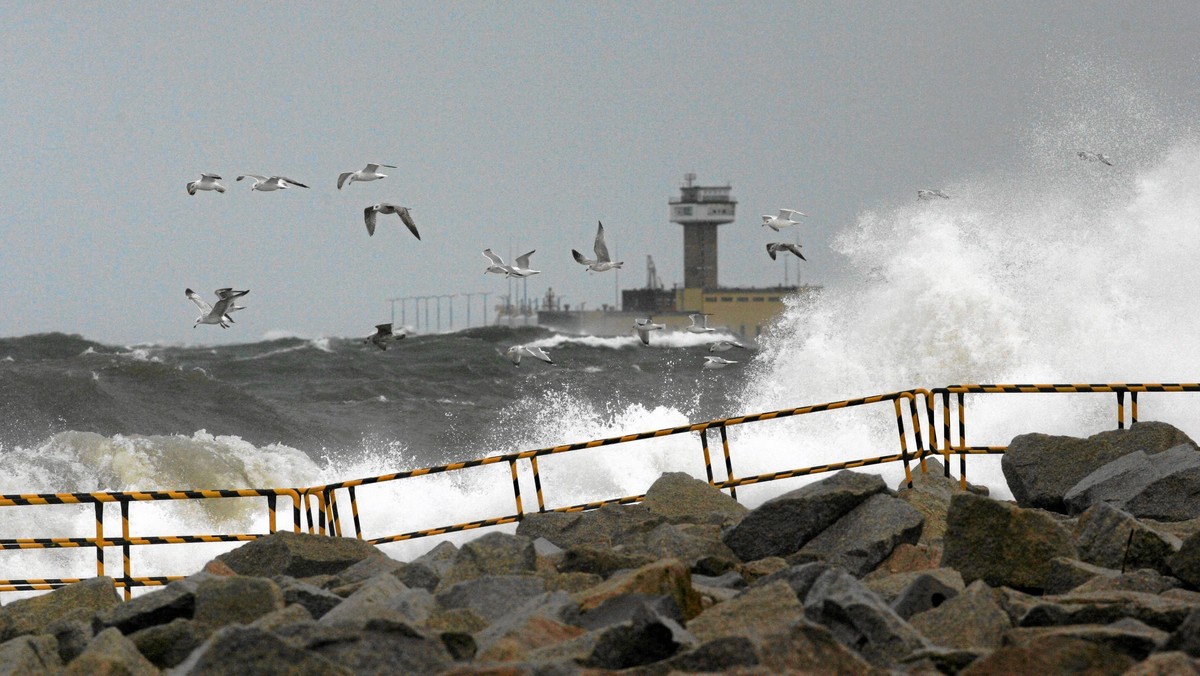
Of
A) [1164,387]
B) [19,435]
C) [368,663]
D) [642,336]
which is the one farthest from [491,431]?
[368,663]

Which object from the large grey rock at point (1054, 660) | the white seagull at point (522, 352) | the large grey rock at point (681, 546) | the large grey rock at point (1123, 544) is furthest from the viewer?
the white seagull at point (522, 352)

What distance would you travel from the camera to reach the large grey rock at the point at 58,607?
7.90m

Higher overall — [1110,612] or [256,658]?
[256,658]

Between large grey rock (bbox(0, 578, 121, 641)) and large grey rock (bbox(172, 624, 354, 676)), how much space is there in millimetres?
3105

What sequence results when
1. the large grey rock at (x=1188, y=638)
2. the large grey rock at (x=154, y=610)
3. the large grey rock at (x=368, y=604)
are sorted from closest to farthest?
the large grey rock at (x=1188, y=638) → the large grey rock at (x=368, y=604) → the large grey rock at (x=154, y=610)

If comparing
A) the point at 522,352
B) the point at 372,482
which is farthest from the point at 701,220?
the point at 372,482

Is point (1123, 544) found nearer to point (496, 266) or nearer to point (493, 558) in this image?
point (493, 558)

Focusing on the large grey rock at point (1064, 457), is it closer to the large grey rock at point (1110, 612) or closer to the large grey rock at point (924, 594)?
the large grey rock at point (924, 594)

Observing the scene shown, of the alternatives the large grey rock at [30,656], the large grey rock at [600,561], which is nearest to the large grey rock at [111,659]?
the large grey rock at [30,656]

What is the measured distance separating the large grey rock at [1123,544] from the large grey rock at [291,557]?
4242 millimetres

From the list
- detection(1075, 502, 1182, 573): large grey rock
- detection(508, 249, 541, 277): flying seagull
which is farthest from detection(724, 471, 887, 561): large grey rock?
detection(508, 249, 541, 277): flying seagull

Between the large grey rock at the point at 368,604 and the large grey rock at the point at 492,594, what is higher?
the large grey rock at the point at 368,604

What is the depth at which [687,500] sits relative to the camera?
36.3 feet

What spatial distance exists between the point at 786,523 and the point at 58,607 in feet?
13.9
